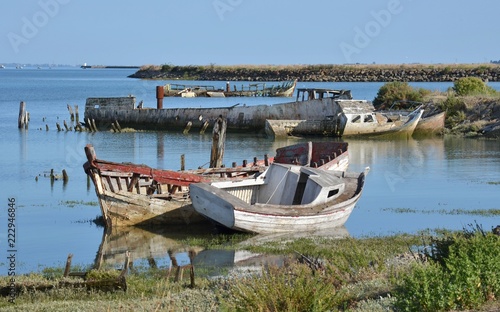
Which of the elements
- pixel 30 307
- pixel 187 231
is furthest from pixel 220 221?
pixel 30 307

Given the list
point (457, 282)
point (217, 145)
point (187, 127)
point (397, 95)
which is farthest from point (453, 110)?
point (457, 282)

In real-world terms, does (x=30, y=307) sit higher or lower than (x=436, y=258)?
lower

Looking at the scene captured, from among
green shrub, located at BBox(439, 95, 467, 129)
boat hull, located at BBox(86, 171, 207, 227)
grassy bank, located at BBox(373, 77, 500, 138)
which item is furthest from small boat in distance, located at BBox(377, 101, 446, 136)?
boat hull, located at BBox(86, 171, 207, 227)

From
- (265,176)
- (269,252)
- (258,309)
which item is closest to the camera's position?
(258,309)

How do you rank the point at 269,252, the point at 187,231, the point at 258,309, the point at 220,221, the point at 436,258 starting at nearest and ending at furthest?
the point at 258,309 < the point at 436,258 < the point at 269,252 < the point at 220,221 < the point at 187,231

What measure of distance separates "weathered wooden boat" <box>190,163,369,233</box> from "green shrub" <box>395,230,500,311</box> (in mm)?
8418

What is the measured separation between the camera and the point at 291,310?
32.3 feet

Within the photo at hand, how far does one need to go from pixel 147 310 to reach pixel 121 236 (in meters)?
9.79

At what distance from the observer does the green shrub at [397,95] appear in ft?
182

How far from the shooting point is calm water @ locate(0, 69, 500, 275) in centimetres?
1977

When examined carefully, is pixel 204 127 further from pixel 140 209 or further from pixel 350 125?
pixel 140 209

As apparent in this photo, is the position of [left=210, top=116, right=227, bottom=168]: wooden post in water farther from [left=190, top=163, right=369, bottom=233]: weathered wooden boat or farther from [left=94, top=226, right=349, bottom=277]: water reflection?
[left=94, top=226, right=349, bottom=277]: water reflection

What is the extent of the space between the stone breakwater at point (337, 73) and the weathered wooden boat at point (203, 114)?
80140 millimetres

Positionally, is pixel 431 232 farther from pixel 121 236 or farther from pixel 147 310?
pixel 147 310
